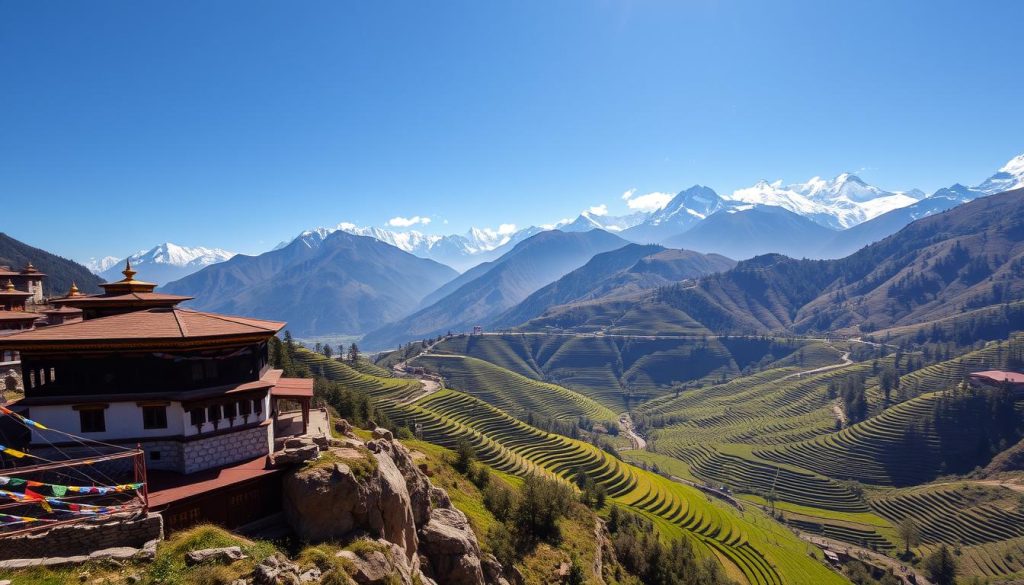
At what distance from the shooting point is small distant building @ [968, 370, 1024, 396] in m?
137

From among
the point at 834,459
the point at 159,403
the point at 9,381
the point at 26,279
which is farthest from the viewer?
the point at 834,459

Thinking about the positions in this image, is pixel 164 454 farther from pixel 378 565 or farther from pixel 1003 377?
pixel 1003 377

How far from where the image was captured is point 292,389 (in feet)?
88.8

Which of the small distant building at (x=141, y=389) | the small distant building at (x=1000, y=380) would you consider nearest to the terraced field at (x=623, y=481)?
the small distant building at (x=141, y=389)

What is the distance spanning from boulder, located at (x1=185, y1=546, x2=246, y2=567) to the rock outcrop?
311 cm

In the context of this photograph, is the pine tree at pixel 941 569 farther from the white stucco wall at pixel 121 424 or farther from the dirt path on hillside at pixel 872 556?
the white stucco wall at pixel 121 424

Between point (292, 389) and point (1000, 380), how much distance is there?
624 feet

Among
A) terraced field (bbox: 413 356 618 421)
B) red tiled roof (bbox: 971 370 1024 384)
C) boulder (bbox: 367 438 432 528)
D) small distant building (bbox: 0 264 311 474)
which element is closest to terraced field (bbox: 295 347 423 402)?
terraced field (bbox: 413 356 618 421)

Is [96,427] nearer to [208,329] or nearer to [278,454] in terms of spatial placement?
[208,329]

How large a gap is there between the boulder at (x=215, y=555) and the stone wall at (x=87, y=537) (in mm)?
2056

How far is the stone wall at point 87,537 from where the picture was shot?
1460 cm

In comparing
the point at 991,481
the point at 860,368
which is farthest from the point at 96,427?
the point at 860,368

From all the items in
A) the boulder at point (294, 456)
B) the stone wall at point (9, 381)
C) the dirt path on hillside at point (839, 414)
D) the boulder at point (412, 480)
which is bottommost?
the dirt path on hillside at point (839, 414)

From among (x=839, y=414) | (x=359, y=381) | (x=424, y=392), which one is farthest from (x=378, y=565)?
(x=839, y=414)
